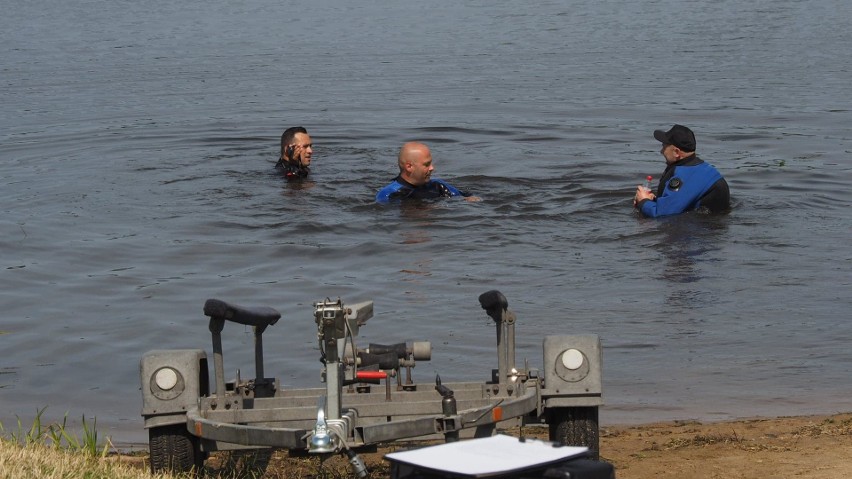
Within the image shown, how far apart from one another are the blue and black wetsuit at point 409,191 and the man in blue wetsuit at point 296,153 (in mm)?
1378

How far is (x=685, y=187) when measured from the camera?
12.4 m

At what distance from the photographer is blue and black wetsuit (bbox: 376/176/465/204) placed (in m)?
13.6

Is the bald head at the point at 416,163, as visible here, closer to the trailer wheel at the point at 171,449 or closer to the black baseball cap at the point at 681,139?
the black baseball cap at the point at 681,139

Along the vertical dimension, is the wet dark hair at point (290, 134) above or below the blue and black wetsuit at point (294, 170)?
above

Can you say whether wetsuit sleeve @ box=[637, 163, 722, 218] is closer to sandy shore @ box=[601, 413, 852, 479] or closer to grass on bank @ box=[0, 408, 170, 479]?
sandy shore @ box=[601, 413, 852, 479]

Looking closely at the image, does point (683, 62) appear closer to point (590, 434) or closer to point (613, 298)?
point (613, 298)

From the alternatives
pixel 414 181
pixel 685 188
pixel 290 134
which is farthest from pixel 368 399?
pixel 290 134

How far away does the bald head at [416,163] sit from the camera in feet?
44.3

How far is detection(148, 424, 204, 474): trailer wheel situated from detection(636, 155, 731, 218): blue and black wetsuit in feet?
25.6

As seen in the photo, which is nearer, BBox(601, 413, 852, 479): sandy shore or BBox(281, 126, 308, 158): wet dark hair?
BBox(601, 413, 852, 479): sandy shore

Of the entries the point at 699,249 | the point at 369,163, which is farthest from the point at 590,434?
the point at 369,163

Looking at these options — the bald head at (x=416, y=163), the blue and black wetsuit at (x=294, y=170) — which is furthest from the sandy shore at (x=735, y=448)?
the blue and black wetsuit at (x=294, y=170)

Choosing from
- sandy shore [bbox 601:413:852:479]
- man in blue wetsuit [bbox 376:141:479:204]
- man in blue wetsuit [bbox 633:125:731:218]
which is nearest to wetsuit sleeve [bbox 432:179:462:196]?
man in blue wetsuit [bbox 376:141:479:204]

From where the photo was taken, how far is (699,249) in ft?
38.0
